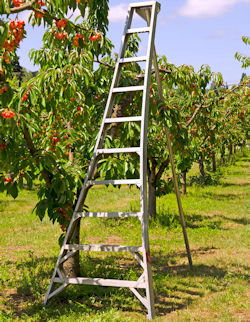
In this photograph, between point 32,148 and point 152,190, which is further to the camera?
point 152,190

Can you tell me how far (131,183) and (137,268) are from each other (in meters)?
3.15

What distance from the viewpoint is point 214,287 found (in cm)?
674

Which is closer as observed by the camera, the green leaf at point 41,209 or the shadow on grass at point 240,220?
the green leaf at point 41,209

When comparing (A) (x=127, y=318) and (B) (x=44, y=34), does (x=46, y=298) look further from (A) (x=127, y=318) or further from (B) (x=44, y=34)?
(B) (x=44, y=34)

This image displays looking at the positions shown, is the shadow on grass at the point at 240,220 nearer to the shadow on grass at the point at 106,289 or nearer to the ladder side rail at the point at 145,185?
the shadow on grass at the point at 106,289

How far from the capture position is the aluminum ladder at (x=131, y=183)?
5254mm

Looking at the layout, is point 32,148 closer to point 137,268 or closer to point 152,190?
point 137,268

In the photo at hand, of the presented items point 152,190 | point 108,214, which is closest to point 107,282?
point 108,214

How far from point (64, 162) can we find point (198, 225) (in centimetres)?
672

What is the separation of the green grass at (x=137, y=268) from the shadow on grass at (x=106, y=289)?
0.05ft

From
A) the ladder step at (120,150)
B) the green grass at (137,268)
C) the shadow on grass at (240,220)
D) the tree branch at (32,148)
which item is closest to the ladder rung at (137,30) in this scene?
the ladder step at (120,150)

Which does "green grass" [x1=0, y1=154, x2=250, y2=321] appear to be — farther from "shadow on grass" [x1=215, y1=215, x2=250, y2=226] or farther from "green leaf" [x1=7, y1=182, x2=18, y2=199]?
"green leaf" [x1=7, y1=182, x2=18, y2=199]

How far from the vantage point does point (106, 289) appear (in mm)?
6734

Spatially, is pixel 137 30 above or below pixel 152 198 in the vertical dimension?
above
